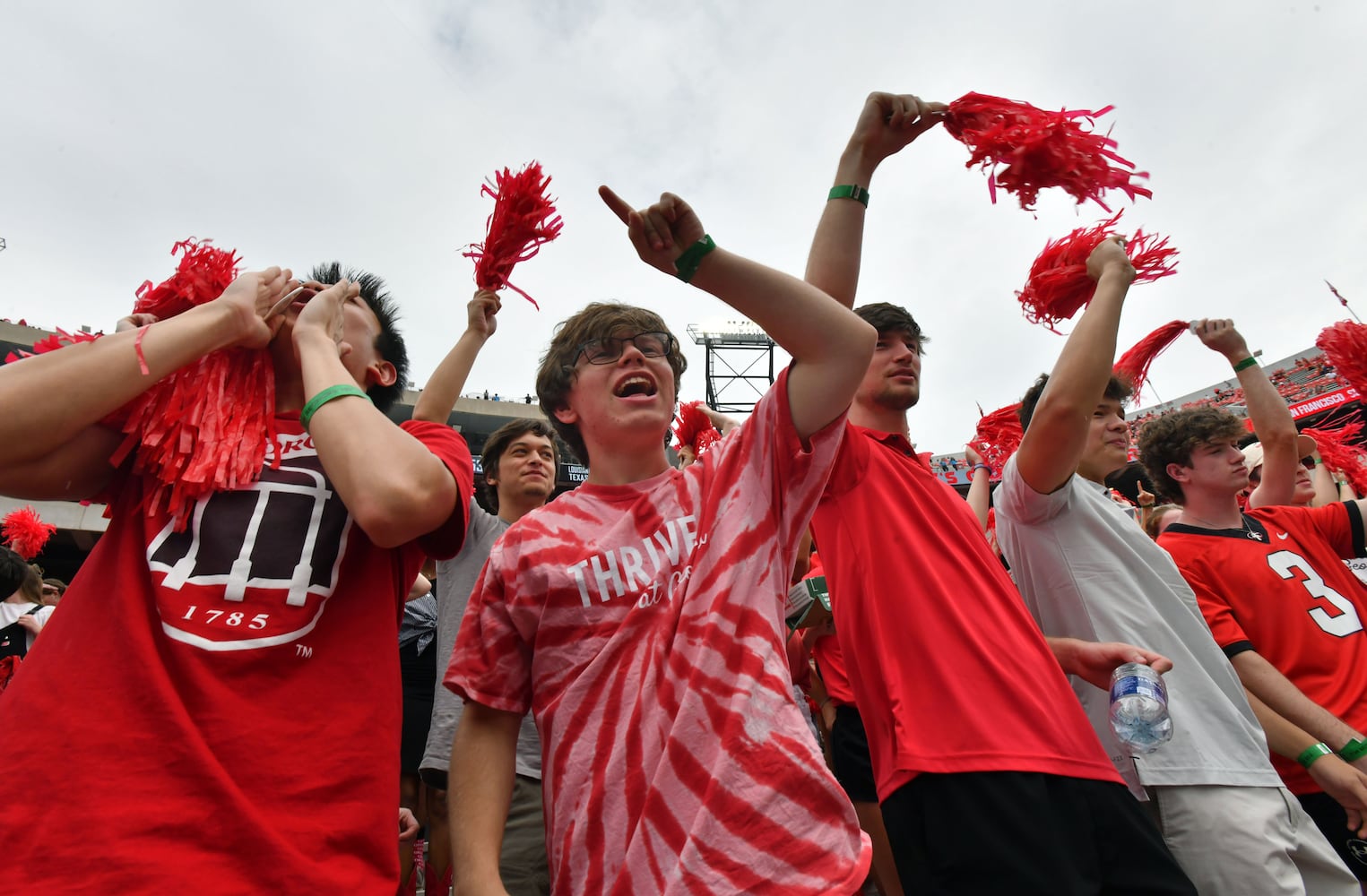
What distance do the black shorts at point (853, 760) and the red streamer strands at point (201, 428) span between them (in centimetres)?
244

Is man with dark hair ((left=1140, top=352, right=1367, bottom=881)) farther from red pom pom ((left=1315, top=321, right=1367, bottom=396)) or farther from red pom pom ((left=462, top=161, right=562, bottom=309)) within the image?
red pom pom ((left=462, top=161, right=562, bottom=309))

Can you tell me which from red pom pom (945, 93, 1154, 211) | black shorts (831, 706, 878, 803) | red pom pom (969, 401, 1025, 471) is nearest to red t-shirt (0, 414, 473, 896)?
red pom pom (945, 93, 1154, 211)

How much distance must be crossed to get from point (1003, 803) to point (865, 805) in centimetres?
202

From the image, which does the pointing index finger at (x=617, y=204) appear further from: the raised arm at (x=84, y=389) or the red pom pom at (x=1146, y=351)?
the red pom pom at (x=1146, y=351)

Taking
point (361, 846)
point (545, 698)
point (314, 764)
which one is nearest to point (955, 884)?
point (545, 698)

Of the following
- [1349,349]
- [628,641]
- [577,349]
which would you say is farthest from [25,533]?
[1349,349]

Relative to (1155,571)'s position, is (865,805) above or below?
below

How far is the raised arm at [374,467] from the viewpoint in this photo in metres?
1.35

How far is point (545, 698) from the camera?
153 cm

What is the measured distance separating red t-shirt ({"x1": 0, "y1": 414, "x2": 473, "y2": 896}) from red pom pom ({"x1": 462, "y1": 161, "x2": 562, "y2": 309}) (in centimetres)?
90

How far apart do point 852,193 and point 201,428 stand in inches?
57.3

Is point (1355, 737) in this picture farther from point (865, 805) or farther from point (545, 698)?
point (545, 698)

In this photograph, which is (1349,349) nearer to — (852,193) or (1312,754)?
(1312,754)

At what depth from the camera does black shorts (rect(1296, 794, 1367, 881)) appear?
2.45 metres
